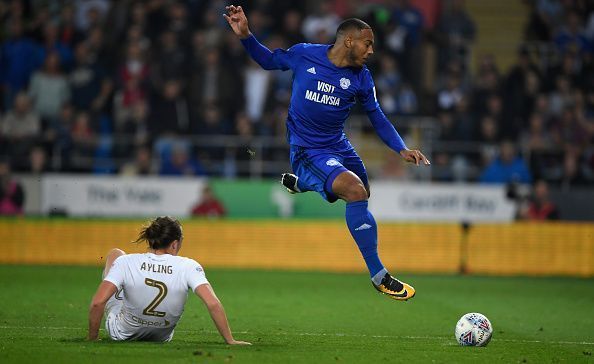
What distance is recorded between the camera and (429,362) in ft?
28.6

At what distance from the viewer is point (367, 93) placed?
10523 mm

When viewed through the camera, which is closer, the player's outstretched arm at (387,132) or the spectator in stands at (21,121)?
the player's outstretched arm at (387,132)

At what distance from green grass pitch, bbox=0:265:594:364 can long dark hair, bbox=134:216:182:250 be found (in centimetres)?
86

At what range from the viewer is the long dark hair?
884 cm

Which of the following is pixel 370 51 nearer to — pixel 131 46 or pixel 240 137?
pixel 240 137

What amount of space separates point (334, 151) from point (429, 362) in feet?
8.68

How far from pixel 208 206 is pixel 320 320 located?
7510 millimetres

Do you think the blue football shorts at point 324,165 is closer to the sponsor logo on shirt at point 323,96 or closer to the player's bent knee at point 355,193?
the player's bent knee at point 355,193

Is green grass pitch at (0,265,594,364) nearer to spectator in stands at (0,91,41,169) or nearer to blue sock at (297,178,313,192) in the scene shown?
blue sock at (297,178,313,192)

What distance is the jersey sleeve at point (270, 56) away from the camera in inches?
414

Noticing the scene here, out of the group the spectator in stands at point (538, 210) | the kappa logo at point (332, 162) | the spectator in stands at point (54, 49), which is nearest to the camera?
the kappa logo at point (332, 162)

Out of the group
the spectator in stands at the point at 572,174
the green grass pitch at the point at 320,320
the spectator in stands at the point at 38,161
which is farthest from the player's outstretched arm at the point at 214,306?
the spectator in stands at the point at 572,174

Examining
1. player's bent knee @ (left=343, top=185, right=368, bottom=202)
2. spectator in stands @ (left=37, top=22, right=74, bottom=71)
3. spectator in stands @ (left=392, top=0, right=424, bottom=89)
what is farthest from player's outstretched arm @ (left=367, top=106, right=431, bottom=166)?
spectator in stands @ (left=37, top=22, right=74, bottom=71)

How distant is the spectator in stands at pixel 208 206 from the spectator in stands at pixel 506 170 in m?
5.04
